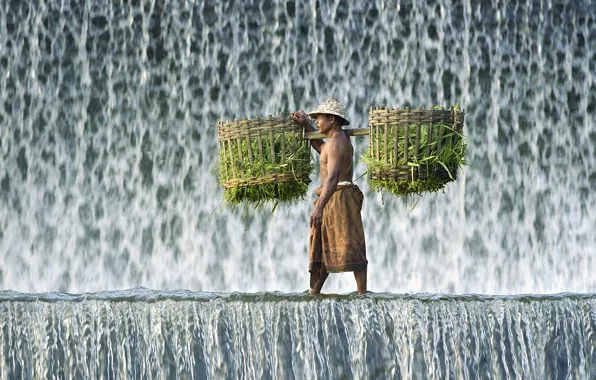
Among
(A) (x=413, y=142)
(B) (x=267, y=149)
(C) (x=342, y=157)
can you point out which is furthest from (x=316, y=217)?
(A) (x=413, y=142)

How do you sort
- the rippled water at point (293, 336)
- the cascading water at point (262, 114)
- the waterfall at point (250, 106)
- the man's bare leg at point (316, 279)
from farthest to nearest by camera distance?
the waterfall at point (250, 106)
the cascading water at point (262, 114)
the man's bare leg at point (316, 279)
the rippled water at point (293, 336)

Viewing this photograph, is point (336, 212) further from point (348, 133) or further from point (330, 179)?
point (348, 133)

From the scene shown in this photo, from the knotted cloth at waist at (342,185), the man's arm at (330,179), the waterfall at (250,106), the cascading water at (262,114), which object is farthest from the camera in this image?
the waterfall at (250,106)

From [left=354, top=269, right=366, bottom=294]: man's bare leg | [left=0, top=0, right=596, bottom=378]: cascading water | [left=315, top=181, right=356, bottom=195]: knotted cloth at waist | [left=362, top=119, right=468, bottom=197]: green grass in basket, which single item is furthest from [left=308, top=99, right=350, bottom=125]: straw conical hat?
[left=0, top=0, right=596, bottom=378]: cascading water

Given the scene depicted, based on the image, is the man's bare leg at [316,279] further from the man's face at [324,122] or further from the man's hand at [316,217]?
the man's face at [324,122]

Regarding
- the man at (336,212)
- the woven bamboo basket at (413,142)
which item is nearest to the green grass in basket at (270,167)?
the man at (336,212)

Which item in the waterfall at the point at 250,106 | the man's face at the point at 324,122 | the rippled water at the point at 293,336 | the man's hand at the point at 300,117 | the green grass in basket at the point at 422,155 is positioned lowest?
the rippled water at the point at 293,336

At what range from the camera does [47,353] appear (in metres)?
7.00

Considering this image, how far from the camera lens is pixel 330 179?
7.07m

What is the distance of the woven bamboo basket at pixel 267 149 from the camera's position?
24.1 ft

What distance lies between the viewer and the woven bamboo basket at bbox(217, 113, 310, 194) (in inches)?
289

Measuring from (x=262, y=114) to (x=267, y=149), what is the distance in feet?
19.3

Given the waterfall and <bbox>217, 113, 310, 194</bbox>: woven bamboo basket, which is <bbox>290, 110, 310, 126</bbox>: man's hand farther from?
the waterfall

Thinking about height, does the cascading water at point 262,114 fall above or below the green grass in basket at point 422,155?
above
